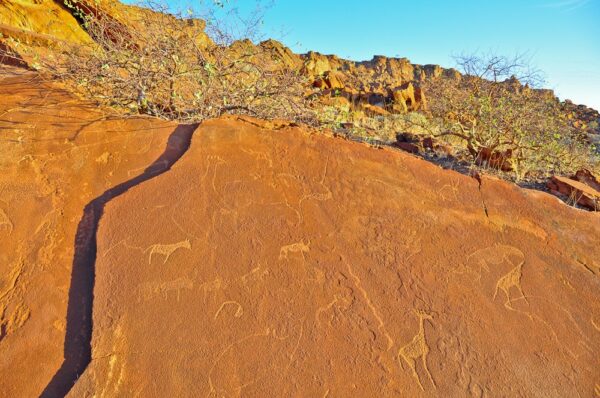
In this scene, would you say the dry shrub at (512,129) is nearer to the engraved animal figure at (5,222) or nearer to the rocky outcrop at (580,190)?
the rocky outcrop at (580,190)

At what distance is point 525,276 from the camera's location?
5.32ft

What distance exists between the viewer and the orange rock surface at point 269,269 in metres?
1.31

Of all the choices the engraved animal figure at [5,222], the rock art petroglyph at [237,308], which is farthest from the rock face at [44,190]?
the rock art petroglyph at [237,308]

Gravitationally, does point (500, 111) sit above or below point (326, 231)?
above

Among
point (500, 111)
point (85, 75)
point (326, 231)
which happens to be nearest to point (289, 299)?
point (326, 231)

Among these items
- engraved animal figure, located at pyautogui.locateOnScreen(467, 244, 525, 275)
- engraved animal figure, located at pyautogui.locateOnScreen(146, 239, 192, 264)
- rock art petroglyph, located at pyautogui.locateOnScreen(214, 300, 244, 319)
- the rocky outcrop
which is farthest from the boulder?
engraved animal figure, located at pyautogui.locateOnScreen(146, 239, 192, 264)

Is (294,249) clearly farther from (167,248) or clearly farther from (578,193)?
(578,193)

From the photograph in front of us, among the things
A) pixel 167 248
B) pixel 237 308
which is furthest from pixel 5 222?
pixel 237 308

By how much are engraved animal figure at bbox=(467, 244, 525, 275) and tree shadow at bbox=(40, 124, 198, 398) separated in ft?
4.81

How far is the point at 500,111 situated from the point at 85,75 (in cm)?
555

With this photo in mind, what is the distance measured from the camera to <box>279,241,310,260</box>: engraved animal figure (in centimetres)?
161

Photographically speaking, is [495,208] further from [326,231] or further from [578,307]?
[326,231]

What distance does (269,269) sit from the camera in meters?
1.55

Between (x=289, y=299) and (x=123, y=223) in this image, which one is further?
(x=123, y=223)
